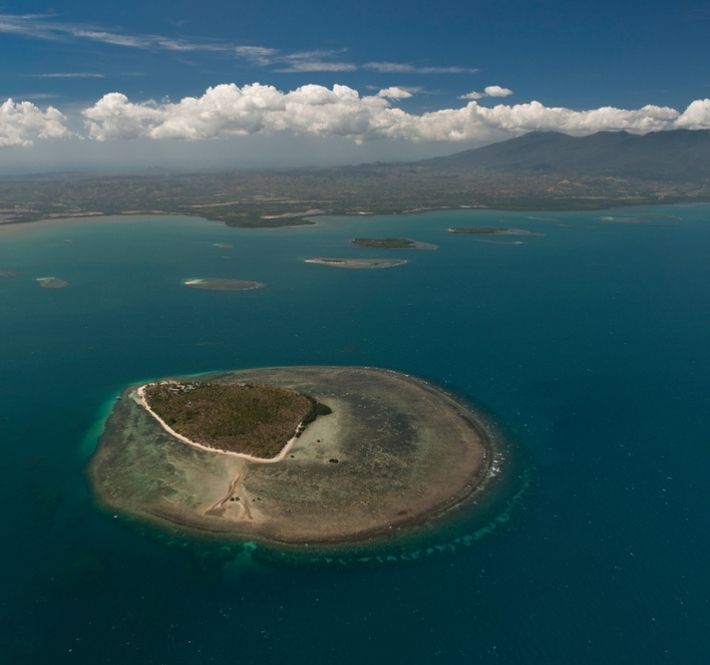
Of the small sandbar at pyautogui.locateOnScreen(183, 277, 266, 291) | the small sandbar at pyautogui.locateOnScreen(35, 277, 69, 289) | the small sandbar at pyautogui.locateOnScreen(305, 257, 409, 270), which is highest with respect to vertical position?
the small sandbar at pyautogui.locateOnScreen(305, 257, 409, 270)

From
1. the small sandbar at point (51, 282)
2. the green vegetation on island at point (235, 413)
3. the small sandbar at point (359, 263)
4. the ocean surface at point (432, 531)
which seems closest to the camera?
the ocean surface at point (432, 531)

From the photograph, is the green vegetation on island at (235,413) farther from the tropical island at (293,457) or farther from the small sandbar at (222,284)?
the small sandbar at (222,284)

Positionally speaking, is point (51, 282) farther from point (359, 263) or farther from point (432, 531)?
point (432, 531)

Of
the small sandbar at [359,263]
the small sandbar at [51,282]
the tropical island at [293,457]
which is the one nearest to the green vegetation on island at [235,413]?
the tropical island at [293,457]

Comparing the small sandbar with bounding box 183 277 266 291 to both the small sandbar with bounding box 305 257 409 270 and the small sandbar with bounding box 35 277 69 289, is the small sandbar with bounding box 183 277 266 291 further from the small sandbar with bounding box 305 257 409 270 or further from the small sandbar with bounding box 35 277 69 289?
the small sandbar with bounding box 35 277 69 289

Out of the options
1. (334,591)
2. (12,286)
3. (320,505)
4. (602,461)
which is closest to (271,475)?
(320,505)

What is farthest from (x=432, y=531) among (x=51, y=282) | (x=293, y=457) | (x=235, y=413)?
(x=51, y=282)

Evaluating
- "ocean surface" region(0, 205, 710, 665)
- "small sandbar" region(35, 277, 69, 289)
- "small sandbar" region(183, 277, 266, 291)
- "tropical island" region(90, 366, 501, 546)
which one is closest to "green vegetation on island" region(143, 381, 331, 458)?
"tropical island" region(90, 366, 501, 546)
